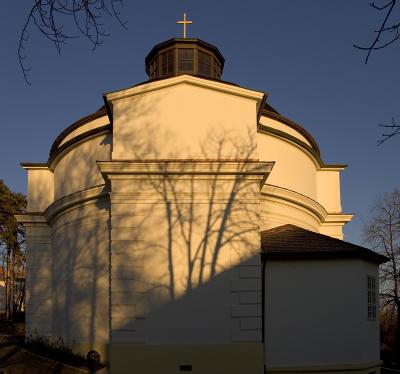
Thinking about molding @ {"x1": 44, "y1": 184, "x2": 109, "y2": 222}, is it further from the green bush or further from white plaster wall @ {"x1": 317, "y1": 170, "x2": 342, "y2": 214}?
white plaster wall @ {"x1": 317, "y1": 170, "x2": 342, "y2": 214}

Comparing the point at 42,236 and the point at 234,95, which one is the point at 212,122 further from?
the point at 42,236

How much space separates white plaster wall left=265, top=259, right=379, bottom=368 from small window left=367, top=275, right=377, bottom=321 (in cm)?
67

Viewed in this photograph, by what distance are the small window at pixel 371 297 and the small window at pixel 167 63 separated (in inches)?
467

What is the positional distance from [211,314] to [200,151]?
4.33m

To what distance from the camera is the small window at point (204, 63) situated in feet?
77.8

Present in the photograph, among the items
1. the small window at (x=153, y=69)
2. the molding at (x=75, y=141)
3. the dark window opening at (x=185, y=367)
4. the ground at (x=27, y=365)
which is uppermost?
the small window at (x=153, y=69)

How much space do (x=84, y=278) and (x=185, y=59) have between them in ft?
34.3

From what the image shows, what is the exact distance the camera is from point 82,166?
18969 mm

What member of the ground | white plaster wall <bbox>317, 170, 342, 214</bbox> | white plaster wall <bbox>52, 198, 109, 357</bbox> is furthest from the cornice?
white plaster wall <bbox>317, 170, 342, 214</bbox>

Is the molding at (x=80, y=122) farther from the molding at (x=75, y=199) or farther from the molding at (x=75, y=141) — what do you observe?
the molding at (x=75, y=199)

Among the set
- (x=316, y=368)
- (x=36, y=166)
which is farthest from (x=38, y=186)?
(x=316, y=368)

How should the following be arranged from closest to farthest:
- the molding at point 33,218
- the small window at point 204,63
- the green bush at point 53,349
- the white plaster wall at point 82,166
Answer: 1. the green bush at point 53,349
2. the white plaster wall at point 82,166
3. the molding at point 33,218
4. the small window at point 204,63

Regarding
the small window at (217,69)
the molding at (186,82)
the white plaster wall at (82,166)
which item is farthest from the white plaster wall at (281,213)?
the small window at (217,69)

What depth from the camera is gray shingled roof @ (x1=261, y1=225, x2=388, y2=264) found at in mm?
15312
